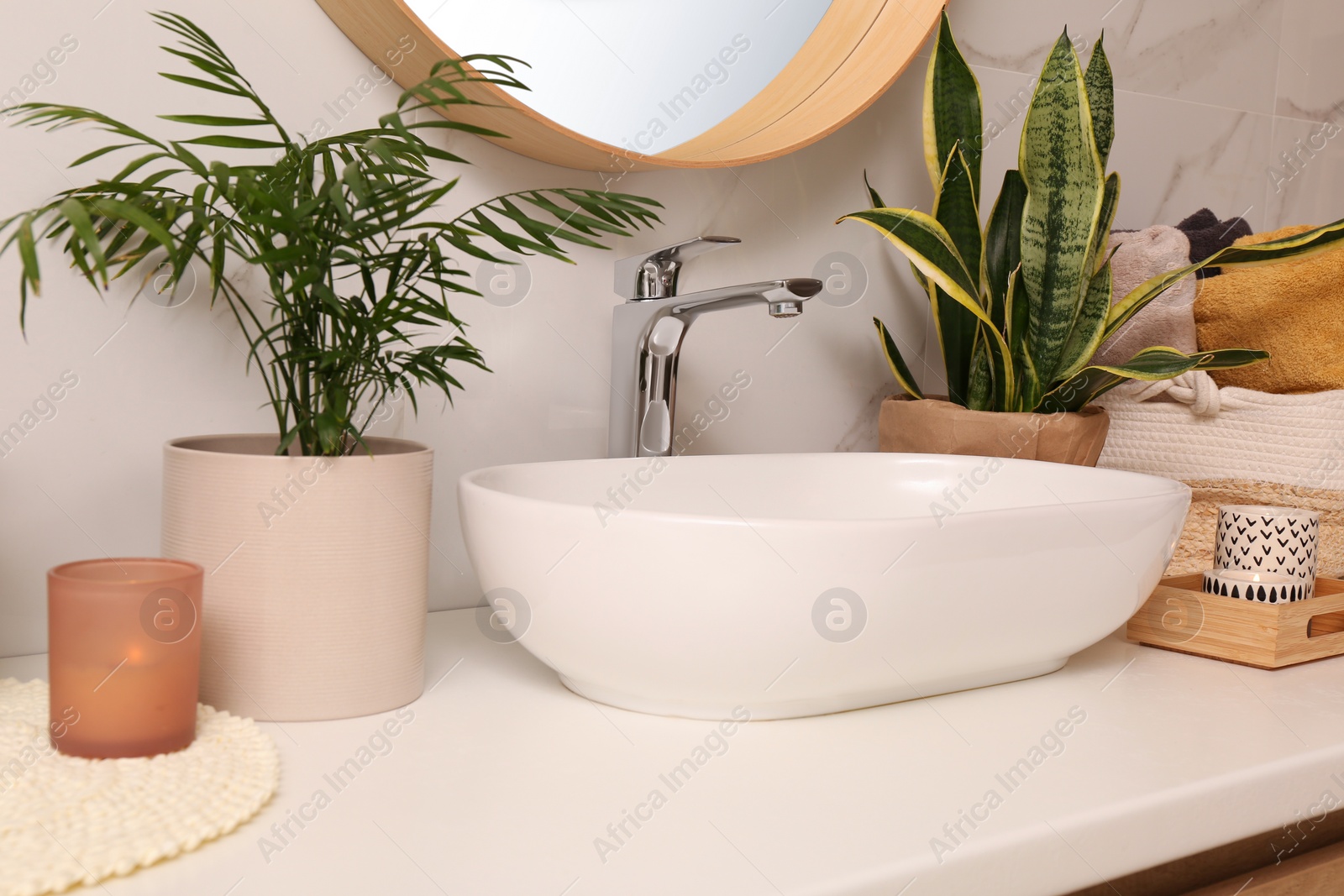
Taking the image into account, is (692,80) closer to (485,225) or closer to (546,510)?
(485,225)

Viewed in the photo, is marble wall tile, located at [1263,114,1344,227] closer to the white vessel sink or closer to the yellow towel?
the yellow towel

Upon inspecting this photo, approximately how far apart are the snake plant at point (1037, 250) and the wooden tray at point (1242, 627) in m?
0.19

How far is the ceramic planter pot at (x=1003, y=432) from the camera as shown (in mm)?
890

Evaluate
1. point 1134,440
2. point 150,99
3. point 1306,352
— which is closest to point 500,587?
point 150,99

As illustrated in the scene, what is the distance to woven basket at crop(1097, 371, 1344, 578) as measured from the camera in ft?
2.90

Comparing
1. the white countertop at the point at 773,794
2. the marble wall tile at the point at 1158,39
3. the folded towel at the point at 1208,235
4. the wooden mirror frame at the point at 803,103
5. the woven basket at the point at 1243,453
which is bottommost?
the white countertop at the point at 773,794

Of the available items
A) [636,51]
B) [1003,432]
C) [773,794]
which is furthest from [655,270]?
[773,794]

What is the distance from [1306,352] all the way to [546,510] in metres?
0.74

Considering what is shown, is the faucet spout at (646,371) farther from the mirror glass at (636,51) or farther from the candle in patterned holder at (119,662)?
the candle in patterned holder at (119,662)

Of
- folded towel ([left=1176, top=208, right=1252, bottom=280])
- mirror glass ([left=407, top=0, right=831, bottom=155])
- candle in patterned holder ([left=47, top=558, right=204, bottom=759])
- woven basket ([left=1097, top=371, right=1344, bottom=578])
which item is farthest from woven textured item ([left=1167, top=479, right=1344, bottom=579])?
candle in patterned holder ([left=47, top=558, right=204, bottom=759])

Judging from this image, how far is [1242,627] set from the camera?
2.46 ft

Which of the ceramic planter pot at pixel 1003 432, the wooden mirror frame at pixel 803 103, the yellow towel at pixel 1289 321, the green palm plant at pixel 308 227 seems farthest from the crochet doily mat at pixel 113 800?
the yellow towel at pixel 1289 321

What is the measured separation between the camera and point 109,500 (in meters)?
0.70

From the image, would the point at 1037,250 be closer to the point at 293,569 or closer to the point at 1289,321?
the point at 1289,321
